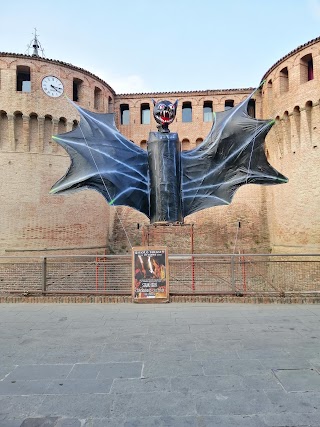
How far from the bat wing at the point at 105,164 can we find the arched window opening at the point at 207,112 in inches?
495

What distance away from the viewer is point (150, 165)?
8.04 m

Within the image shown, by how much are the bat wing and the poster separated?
1.07 meters

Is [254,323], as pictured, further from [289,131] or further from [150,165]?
[289,131]

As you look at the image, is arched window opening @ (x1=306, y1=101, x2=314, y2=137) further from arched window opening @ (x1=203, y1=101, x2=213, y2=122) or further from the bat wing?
the bat wing

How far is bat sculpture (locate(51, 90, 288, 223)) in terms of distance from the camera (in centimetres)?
789

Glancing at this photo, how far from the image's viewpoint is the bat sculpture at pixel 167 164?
25.9ft

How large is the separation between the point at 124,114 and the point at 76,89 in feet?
10.4

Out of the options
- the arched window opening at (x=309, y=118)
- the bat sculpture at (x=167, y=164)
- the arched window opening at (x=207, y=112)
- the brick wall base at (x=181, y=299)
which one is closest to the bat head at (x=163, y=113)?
the bat sculpture at (x=167, y=164)

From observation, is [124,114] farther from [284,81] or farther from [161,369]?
[161,369]

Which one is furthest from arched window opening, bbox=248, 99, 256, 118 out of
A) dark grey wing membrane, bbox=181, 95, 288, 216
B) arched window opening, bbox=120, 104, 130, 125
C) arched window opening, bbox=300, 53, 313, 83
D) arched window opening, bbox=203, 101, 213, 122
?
dark grey wing membrane, bbox=181, 95, 288, 216

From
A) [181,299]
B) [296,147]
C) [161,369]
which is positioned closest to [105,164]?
[181,299]

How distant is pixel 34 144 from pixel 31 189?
2.32 metres

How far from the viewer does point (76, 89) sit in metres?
19.2

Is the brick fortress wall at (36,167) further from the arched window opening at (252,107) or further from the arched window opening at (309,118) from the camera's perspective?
the arched window opening at (309,118)
